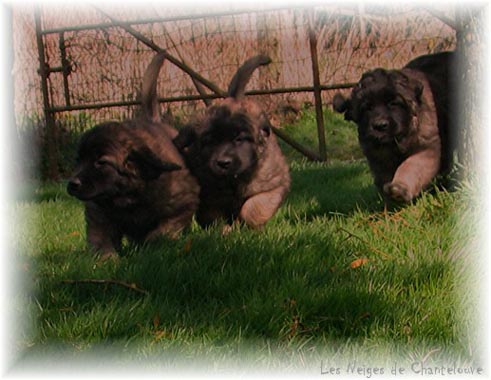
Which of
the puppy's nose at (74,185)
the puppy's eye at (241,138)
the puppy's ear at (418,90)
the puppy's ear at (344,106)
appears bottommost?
the puppy's nose at (74,185)

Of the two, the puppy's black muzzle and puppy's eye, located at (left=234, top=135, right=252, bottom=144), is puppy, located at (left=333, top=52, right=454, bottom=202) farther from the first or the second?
the puppy's black muzzle

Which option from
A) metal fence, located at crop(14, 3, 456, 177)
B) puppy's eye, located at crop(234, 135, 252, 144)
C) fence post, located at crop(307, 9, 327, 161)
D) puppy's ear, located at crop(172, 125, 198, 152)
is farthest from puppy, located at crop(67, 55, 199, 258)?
metal fence, located at crop(14, 3, 456, 177)

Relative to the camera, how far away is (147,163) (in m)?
4.17

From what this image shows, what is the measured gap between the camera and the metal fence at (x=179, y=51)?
9.83 metres

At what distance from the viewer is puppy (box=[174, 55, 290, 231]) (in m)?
4.57

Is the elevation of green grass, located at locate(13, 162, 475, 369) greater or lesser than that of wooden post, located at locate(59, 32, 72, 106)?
lesser

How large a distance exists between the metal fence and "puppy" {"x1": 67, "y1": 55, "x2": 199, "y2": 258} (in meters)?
5.28

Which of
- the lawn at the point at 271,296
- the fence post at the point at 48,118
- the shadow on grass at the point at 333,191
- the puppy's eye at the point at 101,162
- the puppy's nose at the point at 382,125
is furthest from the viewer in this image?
the fence post at the point at 48,118

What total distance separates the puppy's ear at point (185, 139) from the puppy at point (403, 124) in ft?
3.56

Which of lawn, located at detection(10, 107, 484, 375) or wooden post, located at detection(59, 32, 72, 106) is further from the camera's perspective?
wooden post, located at detection(59, 32, 72, 106)

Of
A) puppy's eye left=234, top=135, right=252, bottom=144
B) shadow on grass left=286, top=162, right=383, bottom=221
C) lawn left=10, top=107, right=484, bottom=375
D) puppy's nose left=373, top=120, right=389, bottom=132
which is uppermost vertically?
puppy's nose left=373, top=120, right=389, bottom=132

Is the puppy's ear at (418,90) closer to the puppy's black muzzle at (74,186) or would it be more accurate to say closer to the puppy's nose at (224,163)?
the puppy's nose at (224,163)

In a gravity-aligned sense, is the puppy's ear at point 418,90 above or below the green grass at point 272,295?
above

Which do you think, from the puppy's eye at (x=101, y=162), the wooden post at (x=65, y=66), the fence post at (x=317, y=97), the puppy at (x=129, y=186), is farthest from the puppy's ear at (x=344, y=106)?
the wooden post at (x=65, y=66)
